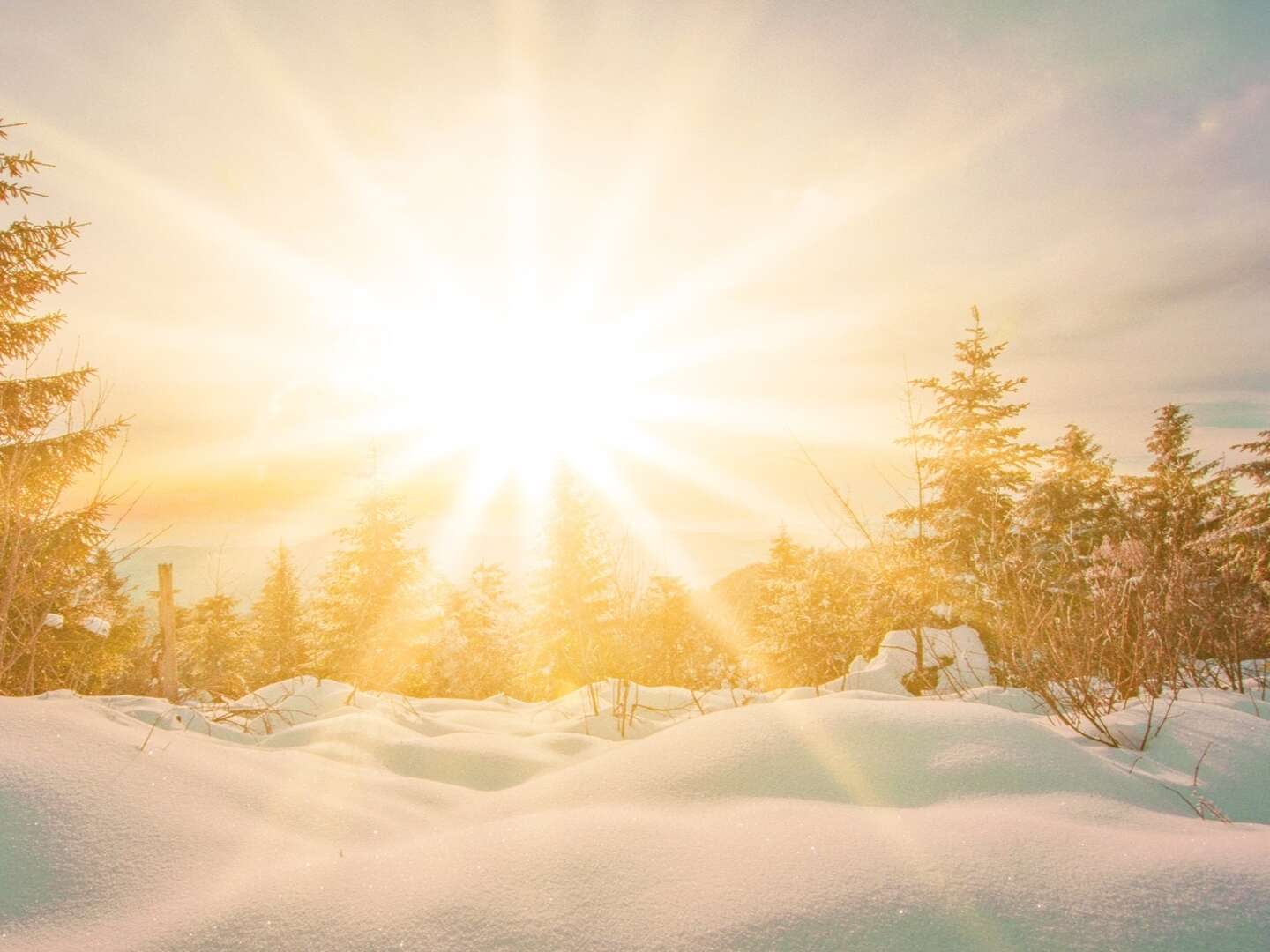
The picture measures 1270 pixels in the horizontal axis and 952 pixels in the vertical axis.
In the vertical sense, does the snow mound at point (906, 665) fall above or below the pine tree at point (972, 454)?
below

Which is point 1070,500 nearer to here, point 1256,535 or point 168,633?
point 1256,535

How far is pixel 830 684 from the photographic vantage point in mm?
7480

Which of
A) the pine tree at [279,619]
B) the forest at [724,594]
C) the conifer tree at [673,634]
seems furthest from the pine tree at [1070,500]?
the pine tree at [279,619]

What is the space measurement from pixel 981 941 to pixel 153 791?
8.98 feet

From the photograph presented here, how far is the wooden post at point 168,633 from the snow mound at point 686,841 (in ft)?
19.7

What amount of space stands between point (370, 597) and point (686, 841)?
18.8m

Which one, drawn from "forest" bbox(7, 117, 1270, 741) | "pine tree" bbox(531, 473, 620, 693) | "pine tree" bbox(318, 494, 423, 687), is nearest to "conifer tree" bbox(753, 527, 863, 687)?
"forest" bbox(7, 117, 1270, 741)

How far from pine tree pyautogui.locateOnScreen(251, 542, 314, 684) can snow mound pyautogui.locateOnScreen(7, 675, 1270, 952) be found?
27531 millimetres

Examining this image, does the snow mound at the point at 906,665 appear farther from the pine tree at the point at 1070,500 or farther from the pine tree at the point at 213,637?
the pine tree at the point at 213,637

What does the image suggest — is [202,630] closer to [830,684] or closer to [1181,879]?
[830,684]

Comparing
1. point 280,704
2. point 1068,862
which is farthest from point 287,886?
point 280,704

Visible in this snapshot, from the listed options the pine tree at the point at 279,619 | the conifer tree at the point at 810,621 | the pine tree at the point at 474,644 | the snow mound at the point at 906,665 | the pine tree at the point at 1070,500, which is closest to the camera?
the snow mound at the point at 906,665

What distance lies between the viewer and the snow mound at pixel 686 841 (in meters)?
1.43

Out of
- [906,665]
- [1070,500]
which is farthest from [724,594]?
[906,665]
